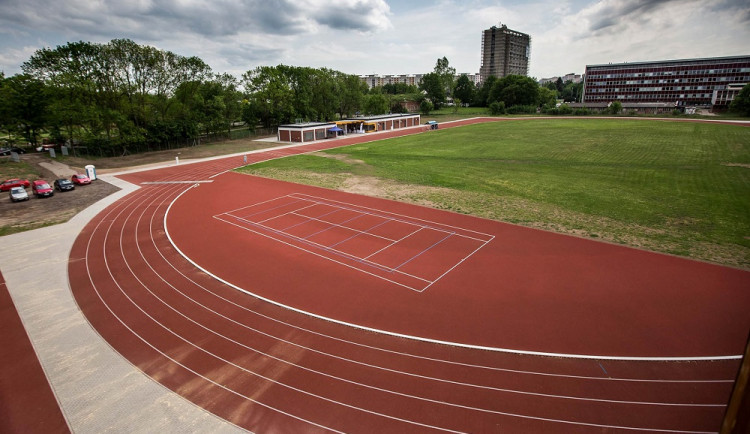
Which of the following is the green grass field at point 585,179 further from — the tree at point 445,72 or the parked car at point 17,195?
the tree at point 445,72

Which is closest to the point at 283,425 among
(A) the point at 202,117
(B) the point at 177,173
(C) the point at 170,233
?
(C) the point at 170,233

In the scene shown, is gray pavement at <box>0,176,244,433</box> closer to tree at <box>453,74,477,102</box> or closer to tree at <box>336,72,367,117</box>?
tree at <box>336,72,367,117</box>

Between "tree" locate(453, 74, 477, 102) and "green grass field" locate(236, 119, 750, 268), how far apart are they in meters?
83.0

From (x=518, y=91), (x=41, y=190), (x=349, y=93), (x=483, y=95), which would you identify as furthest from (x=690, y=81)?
(x=41, y=190)

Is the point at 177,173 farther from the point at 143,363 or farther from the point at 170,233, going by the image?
the point at 143,363

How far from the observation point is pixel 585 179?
3244 centimetres

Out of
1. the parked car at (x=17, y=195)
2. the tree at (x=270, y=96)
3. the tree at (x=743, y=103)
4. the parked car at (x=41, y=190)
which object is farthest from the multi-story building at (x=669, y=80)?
the parked car at (x=17, y=195)

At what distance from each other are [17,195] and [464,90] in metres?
133

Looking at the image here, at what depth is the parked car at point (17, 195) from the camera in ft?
92.4

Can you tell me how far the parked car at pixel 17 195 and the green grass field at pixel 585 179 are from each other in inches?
734

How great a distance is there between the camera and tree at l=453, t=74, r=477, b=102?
136m

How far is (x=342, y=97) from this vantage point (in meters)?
83.8

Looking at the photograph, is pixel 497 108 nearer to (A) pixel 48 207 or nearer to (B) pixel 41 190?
(B) pixel 41 190

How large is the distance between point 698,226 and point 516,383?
19.1 metres
